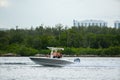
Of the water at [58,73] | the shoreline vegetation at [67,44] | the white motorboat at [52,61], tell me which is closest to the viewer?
the water at [58,73]

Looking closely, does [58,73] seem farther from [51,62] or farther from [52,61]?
[51,62]

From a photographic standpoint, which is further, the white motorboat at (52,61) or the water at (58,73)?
the white motorboat at (52,61)

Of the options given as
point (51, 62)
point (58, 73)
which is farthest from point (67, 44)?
point (58, 73)

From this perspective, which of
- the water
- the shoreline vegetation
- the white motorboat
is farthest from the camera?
the shoreline vegetation

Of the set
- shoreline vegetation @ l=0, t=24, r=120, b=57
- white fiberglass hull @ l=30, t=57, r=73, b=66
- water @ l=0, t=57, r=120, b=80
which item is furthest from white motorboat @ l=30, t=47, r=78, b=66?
shoreline vegetation @ l=0, t=24, r=120, b=57

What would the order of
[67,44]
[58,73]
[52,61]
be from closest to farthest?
1. [58,73]
2. [52,61]
3. [67,44]

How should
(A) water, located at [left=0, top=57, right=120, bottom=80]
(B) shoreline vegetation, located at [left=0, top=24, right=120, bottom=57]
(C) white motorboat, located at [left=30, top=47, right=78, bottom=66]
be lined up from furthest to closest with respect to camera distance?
Result: 1. (B) shoreline vegetation, located at [left=0, top=24, right=120, bottom=57]
2. (C) white motorboat, located at [left=30, top=47, right=78, bottom=66]
3. (A) water, located at [left=0, top=57, right=120, bottom=80]

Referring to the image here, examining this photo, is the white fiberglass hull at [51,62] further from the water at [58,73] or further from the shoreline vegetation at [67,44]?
the shoreline vegetation at [67,44]

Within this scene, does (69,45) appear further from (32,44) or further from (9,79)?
(9,79)

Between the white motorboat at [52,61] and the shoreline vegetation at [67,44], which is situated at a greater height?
the shoreline vegetation at [67,44]

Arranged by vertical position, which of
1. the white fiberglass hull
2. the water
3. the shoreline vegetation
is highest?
the shoreline vegetation

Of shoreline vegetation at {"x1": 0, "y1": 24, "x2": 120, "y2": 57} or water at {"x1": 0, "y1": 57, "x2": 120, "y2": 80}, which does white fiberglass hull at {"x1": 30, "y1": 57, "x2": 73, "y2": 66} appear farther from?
shoreline vegetation at {"x1": 0, "y1": 24, "x2": 120, "y2": 57}

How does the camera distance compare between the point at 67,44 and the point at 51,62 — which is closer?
the point at 51,62

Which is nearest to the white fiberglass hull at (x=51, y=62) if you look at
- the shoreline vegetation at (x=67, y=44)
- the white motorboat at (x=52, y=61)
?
the white motorboat at (x=52, y=61)
